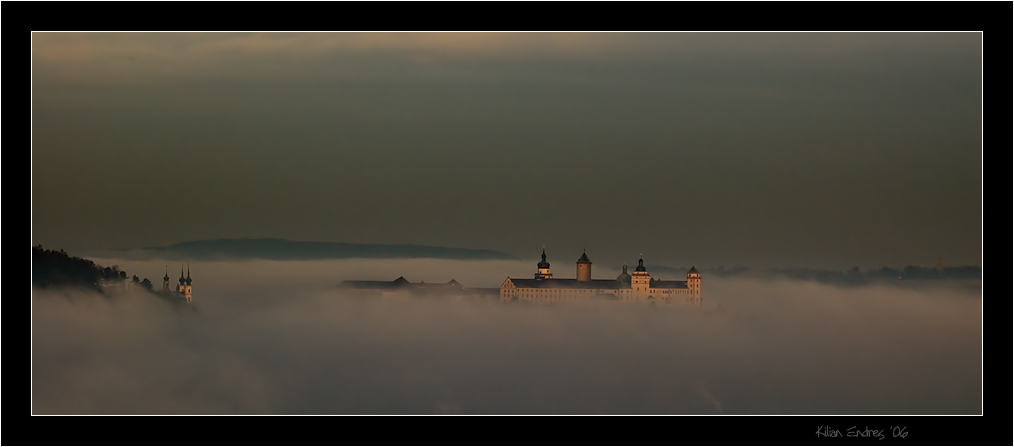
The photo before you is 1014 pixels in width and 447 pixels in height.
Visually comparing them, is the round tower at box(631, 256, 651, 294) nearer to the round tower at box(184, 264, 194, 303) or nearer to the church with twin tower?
the church with twin tower

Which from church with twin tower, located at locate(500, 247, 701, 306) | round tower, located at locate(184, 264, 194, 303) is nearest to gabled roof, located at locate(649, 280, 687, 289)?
church with twin tower, located at locate(500, 247, 701, 306)

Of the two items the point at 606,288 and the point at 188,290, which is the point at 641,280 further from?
the point at 188,290

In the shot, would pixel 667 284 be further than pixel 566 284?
No

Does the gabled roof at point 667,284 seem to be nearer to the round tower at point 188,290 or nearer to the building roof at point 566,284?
the building roof at point 566,284

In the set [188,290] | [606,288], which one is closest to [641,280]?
[606,288]

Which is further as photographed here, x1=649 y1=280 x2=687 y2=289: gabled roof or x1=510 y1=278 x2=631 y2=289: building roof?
x1=649 y1=280 x2=687 y2=289: gabled roof

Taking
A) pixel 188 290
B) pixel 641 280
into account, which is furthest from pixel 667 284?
pixel 188 290

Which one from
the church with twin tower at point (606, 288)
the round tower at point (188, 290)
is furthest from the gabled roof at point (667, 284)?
the round tower at point (188, 290)
